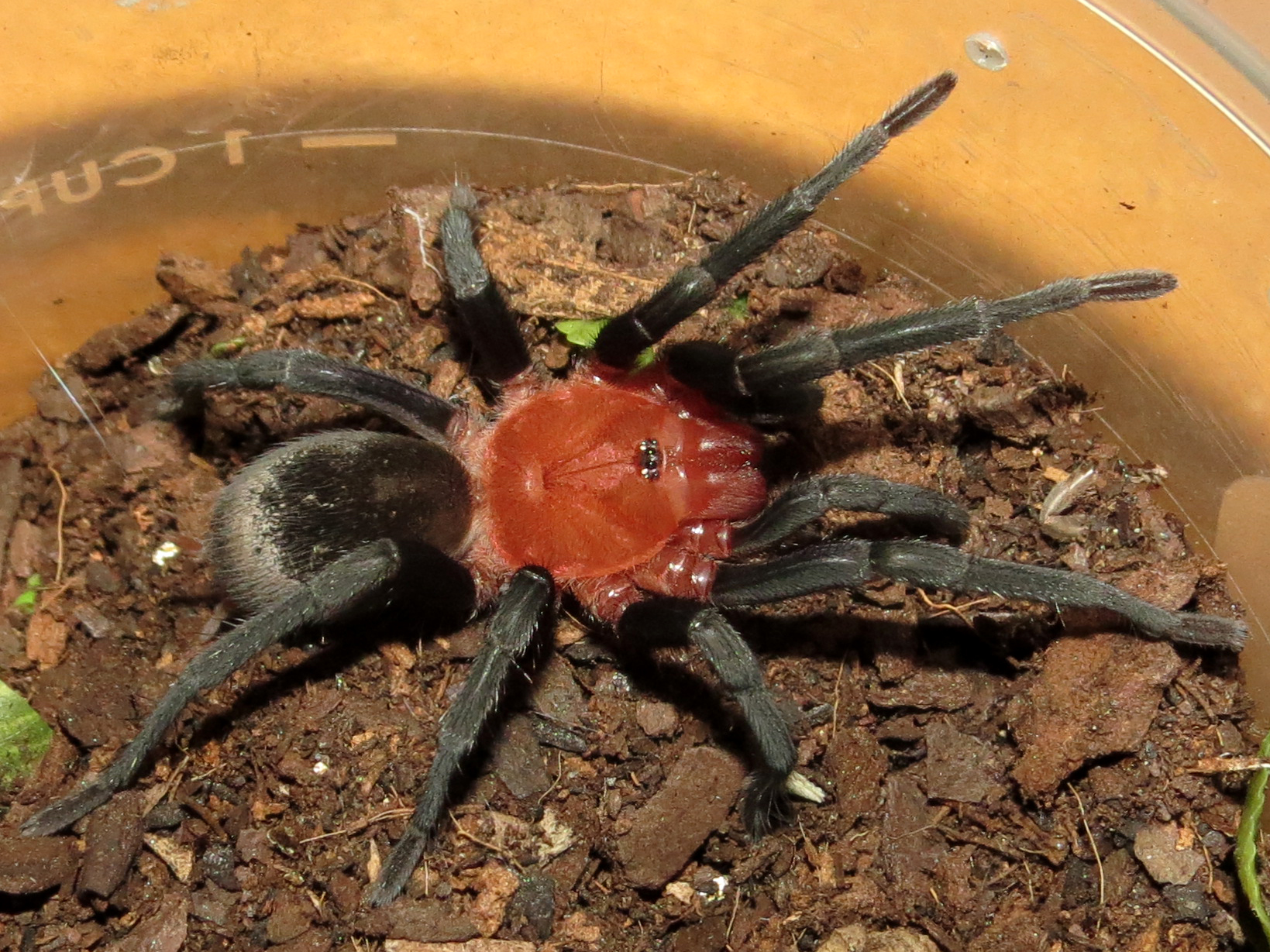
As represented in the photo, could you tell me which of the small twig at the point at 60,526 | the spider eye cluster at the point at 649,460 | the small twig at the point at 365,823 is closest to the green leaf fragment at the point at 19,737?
the small twig at the point at 60,526

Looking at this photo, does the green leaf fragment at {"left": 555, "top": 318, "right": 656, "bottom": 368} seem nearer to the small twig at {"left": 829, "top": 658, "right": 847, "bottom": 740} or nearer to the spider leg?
the spider leg

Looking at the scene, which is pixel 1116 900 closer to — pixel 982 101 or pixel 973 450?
pixel 973 450

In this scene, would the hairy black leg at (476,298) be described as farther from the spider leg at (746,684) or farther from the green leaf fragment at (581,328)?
the spider leg at (746,684)

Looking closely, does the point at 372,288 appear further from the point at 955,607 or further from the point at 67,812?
the point at 955,607

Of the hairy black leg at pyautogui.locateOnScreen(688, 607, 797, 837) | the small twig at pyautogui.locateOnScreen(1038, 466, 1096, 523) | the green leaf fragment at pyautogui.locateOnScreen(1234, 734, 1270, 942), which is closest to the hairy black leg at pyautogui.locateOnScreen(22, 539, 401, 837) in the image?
the hairy black leg at pyautogui.locateOnScreen(688, 607, 797, 837)

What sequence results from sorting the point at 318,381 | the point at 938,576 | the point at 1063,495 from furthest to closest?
1. the point at 1063,495
2. the point at 318,381
3. the point at 938,576

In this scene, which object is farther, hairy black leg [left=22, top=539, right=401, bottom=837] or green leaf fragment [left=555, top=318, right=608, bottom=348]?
green leaf fragment [left=555, top=318, right=608, bottom=348]

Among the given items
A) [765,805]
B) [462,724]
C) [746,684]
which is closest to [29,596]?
[462,724]
